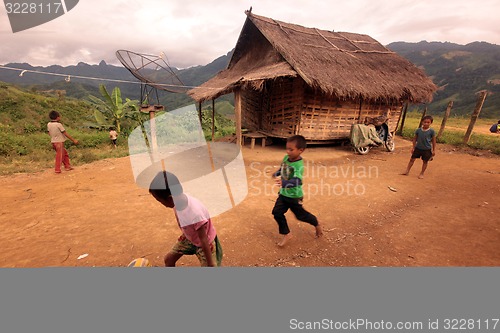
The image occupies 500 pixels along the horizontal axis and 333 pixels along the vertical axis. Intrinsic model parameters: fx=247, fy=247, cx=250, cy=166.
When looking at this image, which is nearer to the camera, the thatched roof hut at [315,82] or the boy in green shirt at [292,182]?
the boy in green shirt at [292,182]

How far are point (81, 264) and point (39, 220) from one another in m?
1.64

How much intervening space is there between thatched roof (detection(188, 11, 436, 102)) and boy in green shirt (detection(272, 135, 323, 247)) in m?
5.00

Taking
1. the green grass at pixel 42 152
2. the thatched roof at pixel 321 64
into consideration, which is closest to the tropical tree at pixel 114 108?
the green grass at pixel 42 152

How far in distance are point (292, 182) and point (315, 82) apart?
5.94 metres

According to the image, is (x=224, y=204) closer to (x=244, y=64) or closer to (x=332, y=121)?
(x=332, y=121)

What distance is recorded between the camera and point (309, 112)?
9.12 metres

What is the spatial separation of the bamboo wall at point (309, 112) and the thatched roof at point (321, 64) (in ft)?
2.35

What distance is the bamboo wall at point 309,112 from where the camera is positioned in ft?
29.8

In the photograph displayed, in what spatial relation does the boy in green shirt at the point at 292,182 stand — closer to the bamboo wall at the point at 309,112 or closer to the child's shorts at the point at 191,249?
the child's shorts at the point at 191,249

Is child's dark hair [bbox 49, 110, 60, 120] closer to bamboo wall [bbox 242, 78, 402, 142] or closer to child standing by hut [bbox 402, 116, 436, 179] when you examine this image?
bamboo wall [bbox 242, 78, 402, 142]

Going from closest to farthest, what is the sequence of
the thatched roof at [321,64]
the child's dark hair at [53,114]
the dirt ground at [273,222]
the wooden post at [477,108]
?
the dirt ground at [273,222], the child's dark hair at [53,114], the thatched roof at [321,64], the wooden post at [477,108]

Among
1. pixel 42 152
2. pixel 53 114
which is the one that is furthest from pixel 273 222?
pixel 42 152

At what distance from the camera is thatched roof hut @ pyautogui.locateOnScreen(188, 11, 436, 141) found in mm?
8289

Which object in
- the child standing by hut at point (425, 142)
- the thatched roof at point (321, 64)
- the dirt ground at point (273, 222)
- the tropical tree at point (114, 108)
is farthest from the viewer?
the tropical tree at point (114, 108)
